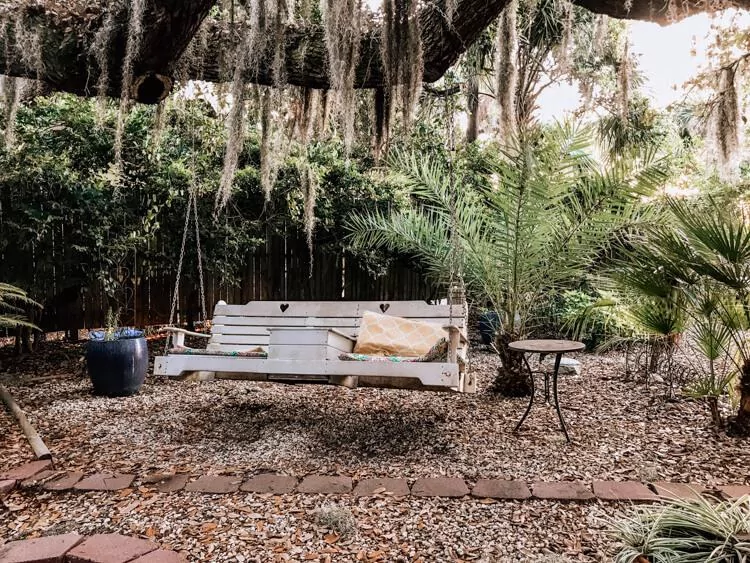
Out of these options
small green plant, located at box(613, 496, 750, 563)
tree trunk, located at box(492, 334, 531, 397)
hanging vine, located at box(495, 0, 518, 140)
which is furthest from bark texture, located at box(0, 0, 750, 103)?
small green plant, located at box(613, 496, 750, 563)

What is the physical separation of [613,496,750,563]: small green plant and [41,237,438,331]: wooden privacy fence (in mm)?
5504

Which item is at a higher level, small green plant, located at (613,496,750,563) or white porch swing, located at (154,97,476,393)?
white porch swing, located at (154,97,476,393)

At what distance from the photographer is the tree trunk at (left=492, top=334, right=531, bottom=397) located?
167 inches

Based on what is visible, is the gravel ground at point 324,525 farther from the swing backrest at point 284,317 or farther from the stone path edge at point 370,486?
the swing backrest at point 284,317

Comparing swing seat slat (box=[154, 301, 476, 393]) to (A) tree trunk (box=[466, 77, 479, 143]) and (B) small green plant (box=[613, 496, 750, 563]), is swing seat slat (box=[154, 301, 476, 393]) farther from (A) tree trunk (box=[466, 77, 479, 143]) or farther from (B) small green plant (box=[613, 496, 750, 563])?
(A) tree trunk (box=[466, 77, 479, 143])

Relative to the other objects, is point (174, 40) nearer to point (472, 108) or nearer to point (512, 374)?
point (512, 374)

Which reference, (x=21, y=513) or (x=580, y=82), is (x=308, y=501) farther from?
(x=580, y=82)

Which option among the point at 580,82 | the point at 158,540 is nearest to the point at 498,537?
the point at 158,540

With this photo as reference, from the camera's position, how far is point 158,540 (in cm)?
203

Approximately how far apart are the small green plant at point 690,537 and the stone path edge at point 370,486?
0.79m

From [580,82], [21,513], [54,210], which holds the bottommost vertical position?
[21,513]

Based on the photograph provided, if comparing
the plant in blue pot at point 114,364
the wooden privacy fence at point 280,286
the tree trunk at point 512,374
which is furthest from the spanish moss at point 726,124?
the plant in blue pot at point 114,364

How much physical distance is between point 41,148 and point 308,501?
4504mm

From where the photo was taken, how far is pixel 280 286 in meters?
7.18
